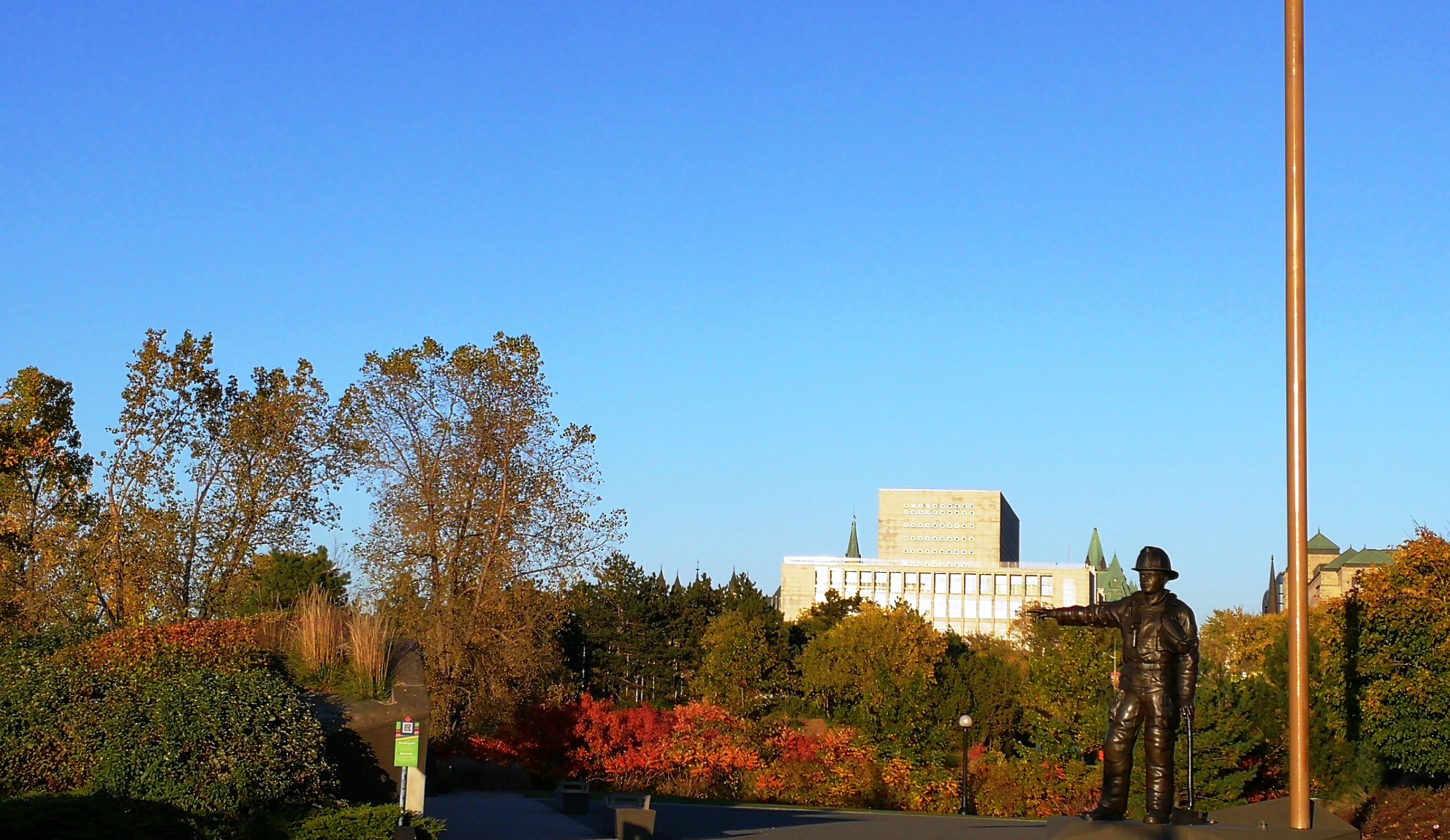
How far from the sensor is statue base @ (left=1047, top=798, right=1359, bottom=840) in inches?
436

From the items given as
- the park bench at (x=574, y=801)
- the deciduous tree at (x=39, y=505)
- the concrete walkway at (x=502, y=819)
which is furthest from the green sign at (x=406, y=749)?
the deciduous tree at (x=39, y=505)

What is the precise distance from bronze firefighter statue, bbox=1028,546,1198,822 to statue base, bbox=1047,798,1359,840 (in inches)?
19.4

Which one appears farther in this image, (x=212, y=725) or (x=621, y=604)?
(x=621, y=604)

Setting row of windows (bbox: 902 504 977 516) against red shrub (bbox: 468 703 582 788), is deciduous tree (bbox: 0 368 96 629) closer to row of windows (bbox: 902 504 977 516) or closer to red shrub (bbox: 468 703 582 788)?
red shrub (bbox: 468 703 582 788)

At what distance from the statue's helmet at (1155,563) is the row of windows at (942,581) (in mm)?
134111

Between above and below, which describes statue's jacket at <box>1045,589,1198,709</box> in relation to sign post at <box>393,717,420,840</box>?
above

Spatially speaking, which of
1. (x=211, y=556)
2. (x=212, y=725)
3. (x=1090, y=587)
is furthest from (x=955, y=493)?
(x=212, y=725)

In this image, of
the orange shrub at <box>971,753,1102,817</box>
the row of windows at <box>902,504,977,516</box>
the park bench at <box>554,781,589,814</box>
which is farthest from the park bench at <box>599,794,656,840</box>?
the row of windows at <box>902,504,977,516</box>

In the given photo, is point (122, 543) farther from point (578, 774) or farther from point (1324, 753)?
point (1324, 753)

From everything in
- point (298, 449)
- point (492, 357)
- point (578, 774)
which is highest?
point (492, 357)

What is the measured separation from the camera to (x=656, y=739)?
3528 cm

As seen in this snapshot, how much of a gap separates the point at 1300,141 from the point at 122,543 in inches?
950

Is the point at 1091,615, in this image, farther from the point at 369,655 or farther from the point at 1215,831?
the point at 369,655

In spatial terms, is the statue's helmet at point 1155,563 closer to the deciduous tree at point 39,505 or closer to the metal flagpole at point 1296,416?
the metal flagpole at point 1296,416
